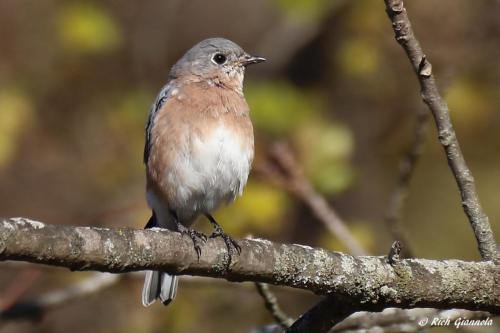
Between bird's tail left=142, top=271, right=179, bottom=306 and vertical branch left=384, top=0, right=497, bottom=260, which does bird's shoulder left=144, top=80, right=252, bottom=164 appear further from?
vertical branch left=384, top=0, right=497, bottom=260

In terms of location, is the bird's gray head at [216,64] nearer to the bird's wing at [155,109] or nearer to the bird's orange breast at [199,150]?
the bird's wing at [155,109]

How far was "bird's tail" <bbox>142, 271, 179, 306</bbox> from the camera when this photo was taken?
5758 millimetres

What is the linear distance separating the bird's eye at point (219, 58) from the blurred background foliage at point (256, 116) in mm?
1062

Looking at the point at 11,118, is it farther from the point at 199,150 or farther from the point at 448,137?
the point at 448,137

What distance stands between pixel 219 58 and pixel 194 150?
117 cm

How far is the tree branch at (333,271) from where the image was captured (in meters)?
3.34

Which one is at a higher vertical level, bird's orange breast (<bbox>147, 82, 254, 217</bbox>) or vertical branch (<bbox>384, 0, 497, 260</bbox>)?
bird's orange breast (<bbox>147, 82, 254, 217</bbox>)

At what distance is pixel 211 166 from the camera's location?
5395 mm

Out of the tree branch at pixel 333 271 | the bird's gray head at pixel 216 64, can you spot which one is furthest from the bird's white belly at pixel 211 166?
the tree branch at pixel 333 271

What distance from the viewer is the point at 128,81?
30.5 ft

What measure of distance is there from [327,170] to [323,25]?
2660 mm

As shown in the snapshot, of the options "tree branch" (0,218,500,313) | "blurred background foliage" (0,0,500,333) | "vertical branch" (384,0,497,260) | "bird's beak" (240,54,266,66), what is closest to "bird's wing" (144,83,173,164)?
"bird's beak" (240,54,266,66)

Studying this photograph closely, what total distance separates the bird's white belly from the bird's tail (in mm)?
580

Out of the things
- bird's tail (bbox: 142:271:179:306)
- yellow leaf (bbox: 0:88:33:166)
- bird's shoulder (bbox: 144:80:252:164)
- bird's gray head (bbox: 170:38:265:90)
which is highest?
yellow leaf (bbox: 0:88:33:166)
